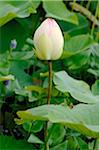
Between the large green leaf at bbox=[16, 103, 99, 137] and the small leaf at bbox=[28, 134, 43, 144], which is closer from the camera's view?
the large green leaf at bbox=[16, 103, 99, 137]

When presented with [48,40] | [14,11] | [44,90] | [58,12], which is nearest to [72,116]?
[48,40]

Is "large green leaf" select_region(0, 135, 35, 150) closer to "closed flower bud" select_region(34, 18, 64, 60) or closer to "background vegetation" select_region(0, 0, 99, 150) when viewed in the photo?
"background vegetation" select_region(0, 0, 99, 150)

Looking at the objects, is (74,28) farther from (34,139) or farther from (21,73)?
(34,139)

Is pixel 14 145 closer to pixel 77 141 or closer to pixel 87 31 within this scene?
pixel 77 141

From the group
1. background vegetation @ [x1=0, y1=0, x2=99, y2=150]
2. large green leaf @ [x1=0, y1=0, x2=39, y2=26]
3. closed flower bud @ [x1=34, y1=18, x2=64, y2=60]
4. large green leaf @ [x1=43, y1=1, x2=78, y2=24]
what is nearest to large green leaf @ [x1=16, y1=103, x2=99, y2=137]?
background vegetation @ [x1=0, y1=0, x2=99, y2=150]

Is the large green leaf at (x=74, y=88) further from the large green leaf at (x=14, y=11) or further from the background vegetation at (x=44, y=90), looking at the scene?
the large green leaf at (x=14, y=11)

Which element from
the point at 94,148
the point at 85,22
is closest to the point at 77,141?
the point at 94,148
